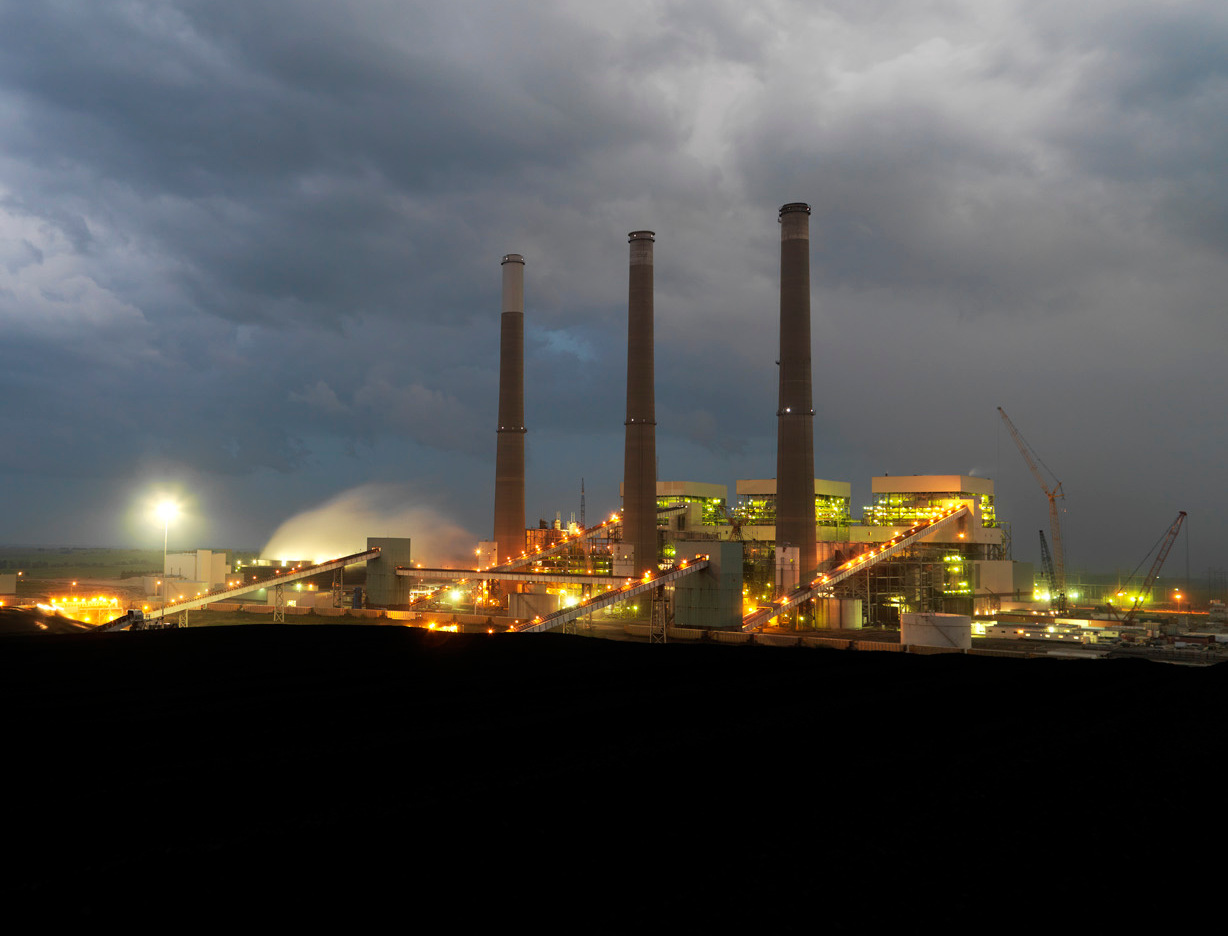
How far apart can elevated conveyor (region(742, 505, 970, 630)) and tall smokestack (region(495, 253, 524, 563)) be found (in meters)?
29.4

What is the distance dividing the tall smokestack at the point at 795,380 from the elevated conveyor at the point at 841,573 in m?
3.22

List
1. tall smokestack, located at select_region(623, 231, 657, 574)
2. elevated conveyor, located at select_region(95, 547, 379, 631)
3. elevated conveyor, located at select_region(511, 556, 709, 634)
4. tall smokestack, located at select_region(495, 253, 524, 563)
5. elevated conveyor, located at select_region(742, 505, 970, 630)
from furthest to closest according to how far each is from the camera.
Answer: tall smokestack, located at select_region(495, 253, 524, 563), tall smokestack, located at select_region(623, 231, 657, 574), elevated conveyor, located at select_region(742, 505, 970, 630), elevated conveyor, located at select_region(95, 547, 379, 631), elevated conveyor, located at select_region(511, 556, 709, 634)

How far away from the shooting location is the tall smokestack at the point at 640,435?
83875mm

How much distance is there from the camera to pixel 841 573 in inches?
3071

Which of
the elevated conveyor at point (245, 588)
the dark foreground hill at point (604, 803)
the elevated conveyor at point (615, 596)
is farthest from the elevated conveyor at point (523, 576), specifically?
the dark foreground hill at point (604, 803)

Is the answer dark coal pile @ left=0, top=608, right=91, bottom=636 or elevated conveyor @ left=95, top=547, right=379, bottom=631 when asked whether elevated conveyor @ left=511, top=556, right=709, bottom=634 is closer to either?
elevated conveyor @ left=95, top=547, right=379, bottom=631

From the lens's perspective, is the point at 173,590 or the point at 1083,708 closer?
the point at 1083,708

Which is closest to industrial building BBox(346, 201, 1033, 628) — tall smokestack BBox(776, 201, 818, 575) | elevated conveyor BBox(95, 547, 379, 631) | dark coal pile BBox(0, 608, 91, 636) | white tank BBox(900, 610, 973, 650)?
tall smokestack BBox(776, 201, 818, 575)

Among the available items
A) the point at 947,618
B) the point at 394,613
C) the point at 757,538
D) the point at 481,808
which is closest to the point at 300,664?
the point at 481,808

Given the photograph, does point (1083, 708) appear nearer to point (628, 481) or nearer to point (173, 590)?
point (628, 481)

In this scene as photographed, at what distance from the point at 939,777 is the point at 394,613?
72951 mm

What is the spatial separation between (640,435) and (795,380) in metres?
15.8

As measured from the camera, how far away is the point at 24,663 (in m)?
23.3

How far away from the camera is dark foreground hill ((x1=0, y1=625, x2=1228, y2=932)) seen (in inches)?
307
